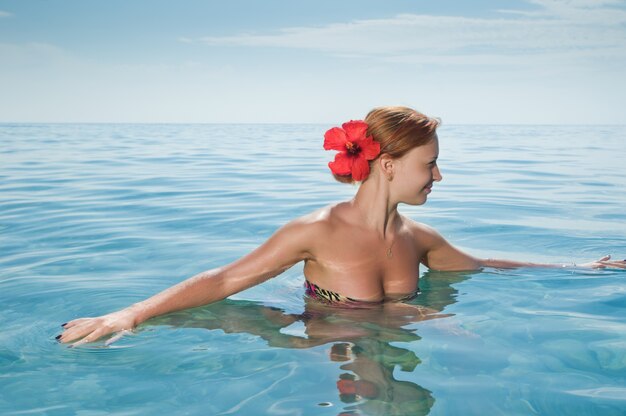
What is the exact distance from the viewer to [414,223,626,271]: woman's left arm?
13.1 feet

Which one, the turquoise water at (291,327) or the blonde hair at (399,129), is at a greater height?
the blonde hair at (399,129)

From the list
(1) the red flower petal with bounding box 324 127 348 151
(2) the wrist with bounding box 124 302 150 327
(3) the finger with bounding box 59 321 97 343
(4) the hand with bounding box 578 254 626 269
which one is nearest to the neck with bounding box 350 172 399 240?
(1) the red flower petal with bounding box 324 127 348 151

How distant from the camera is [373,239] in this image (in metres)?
3.60

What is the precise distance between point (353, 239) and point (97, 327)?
1378 millimetres

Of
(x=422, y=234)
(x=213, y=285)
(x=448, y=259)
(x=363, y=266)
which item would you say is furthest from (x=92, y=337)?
(x=448, y=259)

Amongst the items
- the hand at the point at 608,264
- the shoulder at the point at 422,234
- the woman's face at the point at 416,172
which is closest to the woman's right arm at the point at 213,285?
the woman's face at the point at 416,172

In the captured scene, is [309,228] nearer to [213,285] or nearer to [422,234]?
[213,285]

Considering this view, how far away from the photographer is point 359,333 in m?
3.35

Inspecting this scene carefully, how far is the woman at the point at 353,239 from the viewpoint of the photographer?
11.0 ft

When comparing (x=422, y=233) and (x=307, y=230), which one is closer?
(x=307, y=230)

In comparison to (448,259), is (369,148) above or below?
above

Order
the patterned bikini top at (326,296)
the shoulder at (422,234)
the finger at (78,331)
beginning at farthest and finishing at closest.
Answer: the shoulder at (422,234) → the patterned bikini top at (326,296) → the finger at (78,331)

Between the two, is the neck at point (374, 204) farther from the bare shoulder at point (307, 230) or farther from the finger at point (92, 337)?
the finger at point (92, 337)

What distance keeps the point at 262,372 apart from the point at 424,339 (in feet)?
2.89
